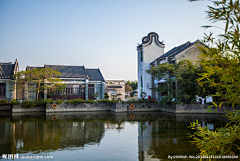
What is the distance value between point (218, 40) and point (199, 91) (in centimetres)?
1591

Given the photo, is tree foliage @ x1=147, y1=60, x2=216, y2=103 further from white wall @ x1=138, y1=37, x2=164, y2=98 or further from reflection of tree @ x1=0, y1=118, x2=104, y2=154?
reflection of tree @ x1=0, y1=118, x2=104, y2=154

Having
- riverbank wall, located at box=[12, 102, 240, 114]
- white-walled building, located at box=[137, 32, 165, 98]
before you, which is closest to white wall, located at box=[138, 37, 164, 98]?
white-walled building, located at box=[137, 32, 165, 98]

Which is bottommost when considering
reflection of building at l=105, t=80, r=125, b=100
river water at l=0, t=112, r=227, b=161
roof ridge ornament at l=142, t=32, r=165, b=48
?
river water at l=0, t=112, r=227, b=161

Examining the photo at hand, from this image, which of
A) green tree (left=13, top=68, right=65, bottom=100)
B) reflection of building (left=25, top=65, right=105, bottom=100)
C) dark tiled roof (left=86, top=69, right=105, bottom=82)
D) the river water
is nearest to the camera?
the river water

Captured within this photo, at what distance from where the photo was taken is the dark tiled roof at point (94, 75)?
2620 cm

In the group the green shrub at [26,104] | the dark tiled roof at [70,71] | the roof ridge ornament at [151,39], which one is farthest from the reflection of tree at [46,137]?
the roof ridge ornament at [151,39]

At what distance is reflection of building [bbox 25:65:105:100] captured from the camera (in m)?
23.9

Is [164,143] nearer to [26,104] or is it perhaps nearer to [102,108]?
[102,108]

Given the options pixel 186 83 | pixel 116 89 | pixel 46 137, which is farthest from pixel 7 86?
pixel 186 83

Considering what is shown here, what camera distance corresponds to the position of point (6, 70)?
23891 millimetres

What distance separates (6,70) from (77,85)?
808 centimetres

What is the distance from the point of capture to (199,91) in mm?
17984

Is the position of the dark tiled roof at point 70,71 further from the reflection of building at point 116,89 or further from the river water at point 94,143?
the river water at point 94,143

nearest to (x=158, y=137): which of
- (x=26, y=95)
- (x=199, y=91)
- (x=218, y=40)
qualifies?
(x=218, y=40)
